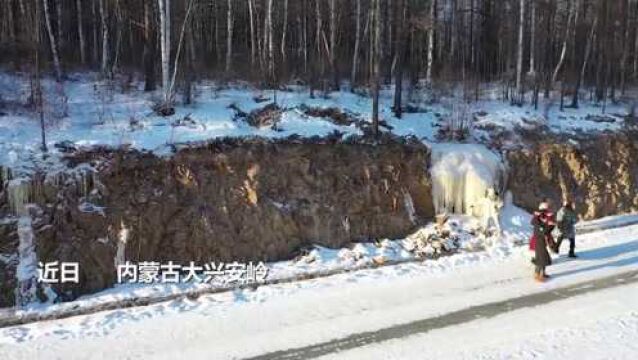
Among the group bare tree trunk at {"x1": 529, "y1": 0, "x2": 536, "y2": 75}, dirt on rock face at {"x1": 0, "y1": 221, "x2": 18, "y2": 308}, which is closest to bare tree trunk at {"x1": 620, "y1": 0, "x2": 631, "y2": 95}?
bare tree trunk at {"x1": 529, "y1": 0, "x2": 536, "y2": 75}

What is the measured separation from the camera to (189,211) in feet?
46.5

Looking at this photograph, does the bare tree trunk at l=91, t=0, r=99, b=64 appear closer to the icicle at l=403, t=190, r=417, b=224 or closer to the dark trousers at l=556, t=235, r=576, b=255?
the icicle at l=403, t=190, r=417, b=224

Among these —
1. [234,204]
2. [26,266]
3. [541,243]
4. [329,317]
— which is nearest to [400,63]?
[234,204]

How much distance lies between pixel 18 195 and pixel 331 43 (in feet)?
46.5

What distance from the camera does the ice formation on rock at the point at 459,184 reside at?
16.8m

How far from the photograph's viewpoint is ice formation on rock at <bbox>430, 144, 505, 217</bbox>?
16.8 m

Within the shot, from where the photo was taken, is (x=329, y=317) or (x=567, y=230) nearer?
(x=329, y=317)

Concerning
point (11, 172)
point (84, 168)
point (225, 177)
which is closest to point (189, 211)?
point (225, 177)

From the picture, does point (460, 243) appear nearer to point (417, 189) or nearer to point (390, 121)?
point (417, 189)

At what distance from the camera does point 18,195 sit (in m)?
12.9

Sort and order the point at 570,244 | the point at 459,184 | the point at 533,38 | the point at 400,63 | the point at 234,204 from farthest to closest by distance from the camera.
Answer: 1. the point at 533,38
2. the point at 400,63
3. the point at 459,184
4. the point at 234,204
5. the point at 570,244

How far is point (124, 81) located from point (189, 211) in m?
7.98

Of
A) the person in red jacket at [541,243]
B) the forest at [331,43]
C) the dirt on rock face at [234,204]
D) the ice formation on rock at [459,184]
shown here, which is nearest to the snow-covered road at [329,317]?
the person in red jacket at [541,243]

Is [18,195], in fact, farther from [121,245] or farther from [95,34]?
[95,34]
